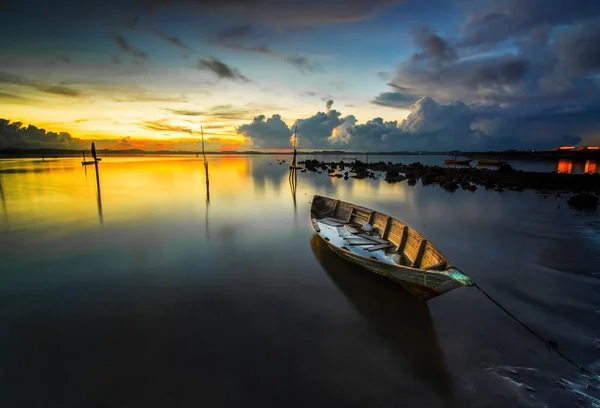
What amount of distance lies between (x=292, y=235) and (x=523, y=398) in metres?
12.0

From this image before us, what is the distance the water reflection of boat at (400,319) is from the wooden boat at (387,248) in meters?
0.72

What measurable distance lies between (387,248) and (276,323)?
5449 millimetres

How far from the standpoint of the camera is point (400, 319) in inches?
310

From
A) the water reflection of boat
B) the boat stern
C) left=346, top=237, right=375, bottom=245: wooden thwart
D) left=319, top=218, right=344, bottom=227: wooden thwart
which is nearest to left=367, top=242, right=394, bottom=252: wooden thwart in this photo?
left=346, top=237, right=375, bottom=245: wooden thwart

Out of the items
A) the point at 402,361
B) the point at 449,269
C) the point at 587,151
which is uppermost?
the point at 587,151

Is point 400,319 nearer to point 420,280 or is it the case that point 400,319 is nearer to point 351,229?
point 420,280

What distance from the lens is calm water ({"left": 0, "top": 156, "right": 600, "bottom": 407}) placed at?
18.6ft

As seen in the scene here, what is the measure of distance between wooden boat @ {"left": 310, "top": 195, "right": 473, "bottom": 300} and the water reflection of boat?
2.35ft

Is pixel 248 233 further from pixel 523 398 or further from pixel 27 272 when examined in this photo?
pixel 523 398

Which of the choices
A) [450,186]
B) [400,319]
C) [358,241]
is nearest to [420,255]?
[400,319]

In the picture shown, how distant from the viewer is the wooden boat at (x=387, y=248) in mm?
6910

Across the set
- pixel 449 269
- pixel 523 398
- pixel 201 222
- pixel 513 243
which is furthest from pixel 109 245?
pixel 513 243

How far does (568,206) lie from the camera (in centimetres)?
2194

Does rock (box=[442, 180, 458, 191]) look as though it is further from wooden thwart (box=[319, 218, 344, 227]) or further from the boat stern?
the boat stern
